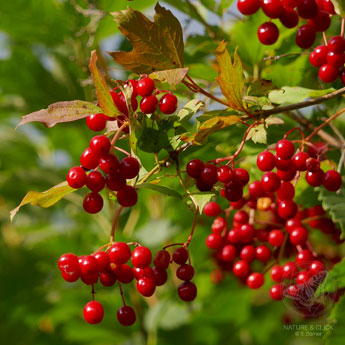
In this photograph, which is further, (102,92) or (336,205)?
(336,205)

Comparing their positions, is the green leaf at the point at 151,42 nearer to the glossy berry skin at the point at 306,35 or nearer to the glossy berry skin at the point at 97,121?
the glossy berry skin at the point at 97,121

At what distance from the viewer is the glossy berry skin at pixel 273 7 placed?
91 centimetres

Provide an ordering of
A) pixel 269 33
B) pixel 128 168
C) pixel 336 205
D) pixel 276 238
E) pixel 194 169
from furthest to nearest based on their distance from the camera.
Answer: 1. pixel 276 238
2. pixel 336 205
3. pixel 269 33
4. pixel 194 169
5. pixel 128 168

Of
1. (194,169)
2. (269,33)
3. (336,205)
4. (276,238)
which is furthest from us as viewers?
(276,238)

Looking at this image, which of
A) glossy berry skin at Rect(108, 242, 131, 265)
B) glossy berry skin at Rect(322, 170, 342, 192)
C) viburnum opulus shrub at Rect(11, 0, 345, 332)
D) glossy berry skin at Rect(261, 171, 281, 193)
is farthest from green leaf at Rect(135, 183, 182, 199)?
glossy berry skin at Rect(322, 170, 342, 192)

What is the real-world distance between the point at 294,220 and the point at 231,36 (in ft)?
1.71

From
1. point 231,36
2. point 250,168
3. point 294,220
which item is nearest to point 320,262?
point 294,220

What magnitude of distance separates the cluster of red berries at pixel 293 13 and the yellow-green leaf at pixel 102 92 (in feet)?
1.11

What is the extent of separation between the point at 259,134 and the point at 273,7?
0.24 meters

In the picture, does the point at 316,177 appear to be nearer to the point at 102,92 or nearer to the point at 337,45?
the point at 337,45

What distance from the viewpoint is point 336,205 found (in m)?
1.07

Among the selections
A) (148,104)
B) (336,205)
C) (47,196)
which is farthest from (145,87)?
(336,205)

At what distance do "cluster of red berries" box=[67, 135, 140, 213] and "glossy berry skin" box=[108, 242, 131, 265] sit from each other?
0.07 meters

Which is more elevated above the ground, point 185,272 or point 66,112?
point 66,112
